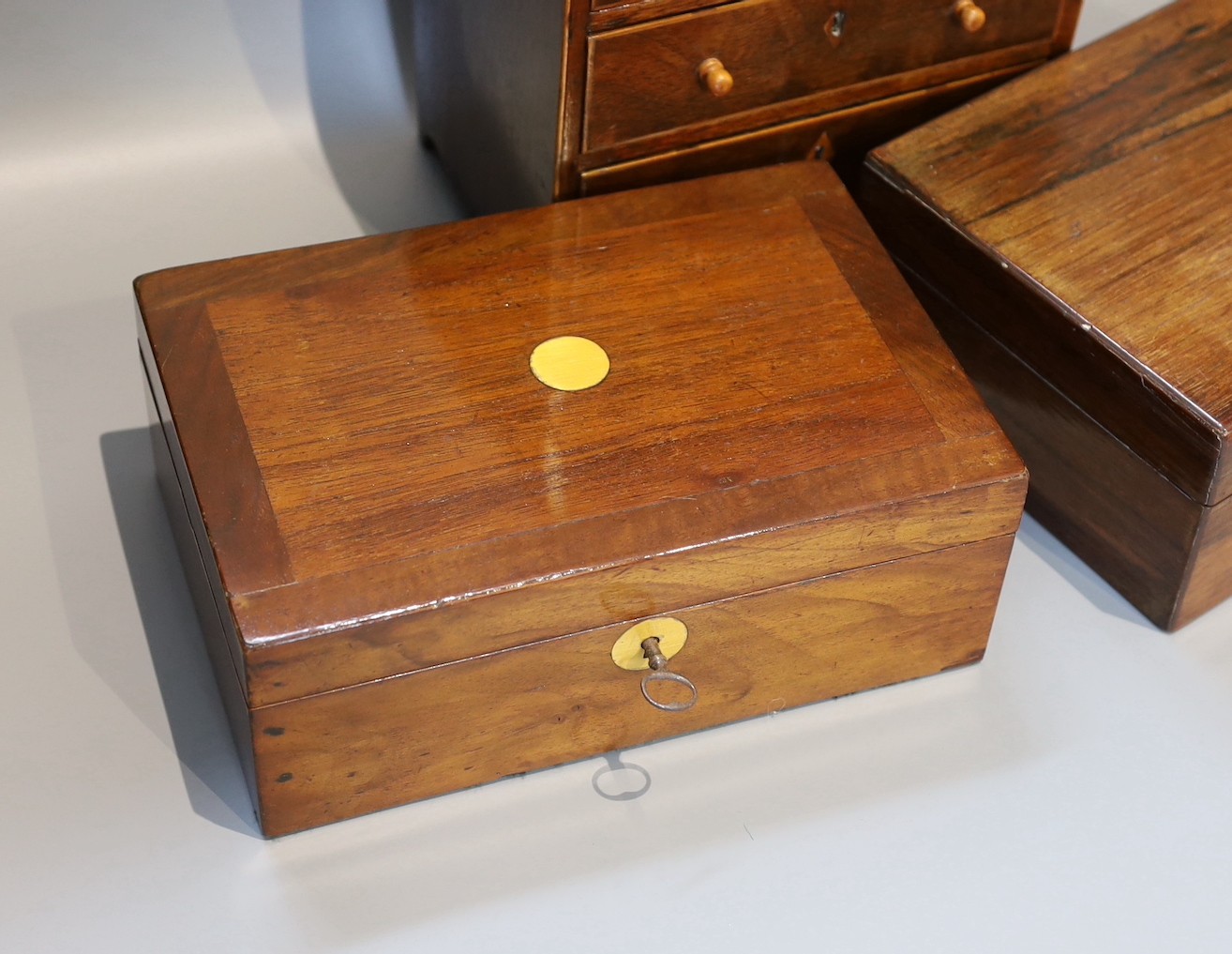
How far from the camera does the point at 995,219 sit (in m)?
1.69

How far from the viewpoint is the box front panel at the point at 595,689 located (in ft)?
4.51

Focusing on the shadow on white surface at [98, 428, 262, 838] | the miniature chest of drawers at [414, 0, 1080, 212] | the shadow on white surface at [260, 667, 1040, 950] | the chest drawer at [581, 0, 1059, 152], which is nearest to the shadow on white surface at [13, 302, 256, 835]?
the shadow on white surface at [98, 428, 262, 838]

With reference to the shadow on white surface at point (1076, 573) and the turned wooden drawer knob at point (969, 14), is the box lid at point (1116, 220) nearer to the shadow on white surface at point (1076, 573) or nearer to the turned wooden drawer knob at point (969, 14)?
the turned wooden drawer knob at point (969, 14)

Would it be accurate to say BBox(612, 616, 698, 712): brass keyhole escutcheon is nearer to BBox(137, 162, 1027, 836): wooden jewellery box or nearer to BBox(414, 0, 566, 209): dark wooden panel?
BBox(137, 162, 1027, 836): wooden jewellery box

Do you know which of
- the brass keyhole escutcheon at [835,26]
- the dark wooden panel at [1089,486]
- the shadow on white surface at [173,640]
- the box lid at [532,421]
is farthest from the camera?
the brass keyhole escutcheon at [835,26]

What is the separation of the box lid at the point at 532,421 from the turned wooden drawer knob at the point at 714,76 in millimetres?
122

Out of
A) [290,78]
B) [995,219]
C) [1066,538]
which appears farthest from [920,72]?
[290,78]

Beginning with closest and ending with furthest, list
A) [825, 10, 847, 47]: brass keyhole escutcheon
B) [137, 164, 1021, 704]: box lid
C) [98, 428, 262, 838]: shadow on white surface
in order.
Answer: [137, 164, 1021, 704]: box lid
[98, 428, 262, 838]: shadow on white surface
[825, 10, 847, 47]: brass keyhole escutcheon

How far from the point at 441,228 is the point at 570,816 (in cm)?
55

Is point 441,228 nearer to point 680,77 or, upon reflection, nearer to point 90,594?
point 680,77

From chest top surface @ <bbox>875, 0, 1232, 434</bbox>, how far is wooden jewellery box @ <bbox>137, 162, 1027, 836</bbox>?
17 centimetres

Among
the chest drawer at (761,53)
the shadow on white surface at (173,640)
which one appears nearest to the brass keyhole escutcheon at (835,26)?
the chest drawer at (761,53)

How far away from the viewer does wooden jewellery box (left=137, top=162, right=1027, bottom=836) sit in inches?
52.8

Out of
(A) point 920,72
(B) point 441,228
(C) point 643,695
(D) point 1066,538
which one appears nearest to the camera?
(C) point 643,695
